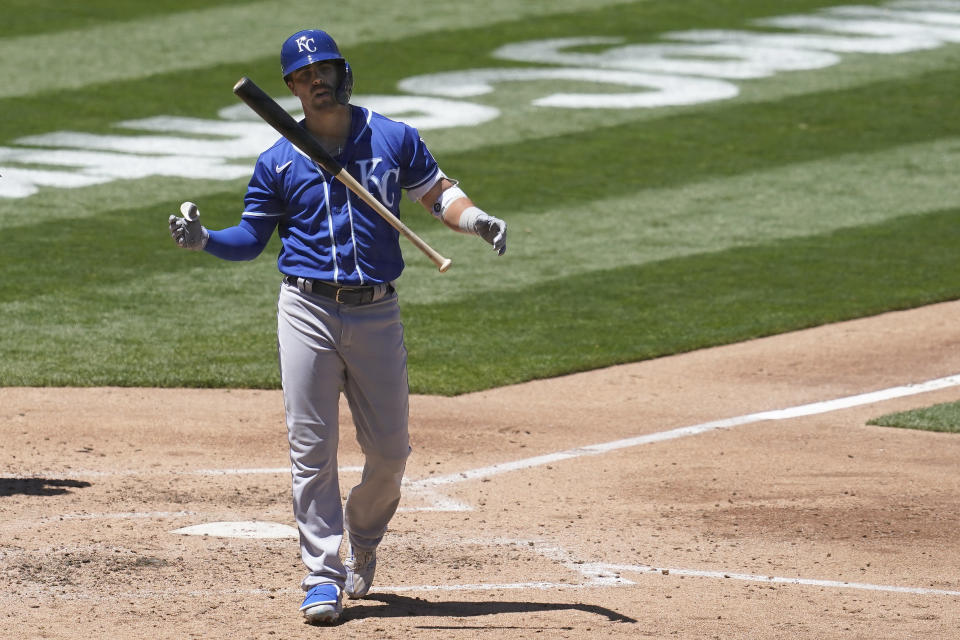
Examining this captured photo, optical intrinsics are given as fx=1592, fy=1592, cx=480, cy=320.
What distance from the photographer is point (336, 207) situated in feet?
19.0

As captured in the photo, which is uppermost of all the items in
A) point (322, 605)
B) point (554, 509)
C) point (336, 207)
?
point (336, 207)

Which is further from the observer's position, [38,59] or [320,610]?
[38,59]

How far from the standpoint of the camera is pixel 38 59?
18.7m

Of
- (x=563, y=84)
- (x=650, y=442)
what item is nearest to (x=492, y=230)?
(x=650, y=442)

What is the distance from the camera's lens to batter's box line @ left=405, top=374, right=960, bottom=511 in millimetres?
7973

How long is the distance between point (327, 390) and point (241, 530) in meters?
1.38

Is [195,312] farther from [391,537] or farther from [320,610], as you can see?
[320,610]

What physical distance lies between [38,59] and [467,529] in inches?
526

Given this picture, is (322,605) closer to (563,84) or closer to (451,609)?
(451,609)

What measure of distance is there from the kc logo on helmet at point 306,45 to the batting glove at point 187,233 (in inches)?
28.7

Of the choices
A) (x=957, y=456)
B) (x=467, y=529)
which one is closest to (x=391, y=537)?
(x=467, y=529)

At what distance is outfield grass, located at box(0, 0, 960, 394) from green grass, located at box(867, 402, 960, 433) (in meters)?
2.04

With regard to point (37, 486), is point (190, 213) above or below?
above

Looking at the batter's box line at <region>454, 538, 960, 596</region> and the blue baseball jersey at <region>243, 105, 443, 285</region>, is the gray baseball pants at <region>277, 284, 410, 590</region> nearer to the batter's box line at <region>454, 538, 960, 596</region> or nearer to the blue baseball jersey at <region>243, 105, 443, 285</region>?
the blue baseball jersey at <region>243, 105, 443, 285</region>
